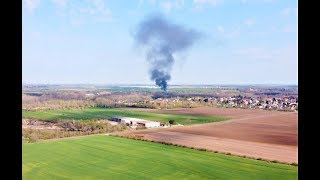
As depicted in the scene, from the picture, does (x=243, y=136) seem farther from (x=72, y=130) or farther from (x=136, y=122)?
(x=72, y=130)

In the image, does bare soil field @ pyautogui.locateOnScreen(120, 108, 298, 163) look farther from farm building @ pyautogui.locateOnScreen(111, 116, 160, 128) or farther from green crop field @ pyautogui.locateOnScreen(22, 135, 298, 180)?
farm building @ pyautogui.locateOnScreen(111, 116, 160, 128)

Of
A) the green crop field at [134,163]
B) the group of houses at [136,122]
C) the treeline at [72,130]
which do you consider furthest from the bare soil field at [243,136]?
the treeline at [72,130]

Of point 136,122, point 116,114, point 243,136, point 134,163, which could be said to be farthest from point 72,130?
point 243,136

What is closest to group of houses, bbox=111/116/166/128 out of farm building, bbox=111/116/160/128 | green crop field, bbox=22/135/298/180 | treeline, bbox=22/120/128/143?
farm building, bbox=111/116/160/128
